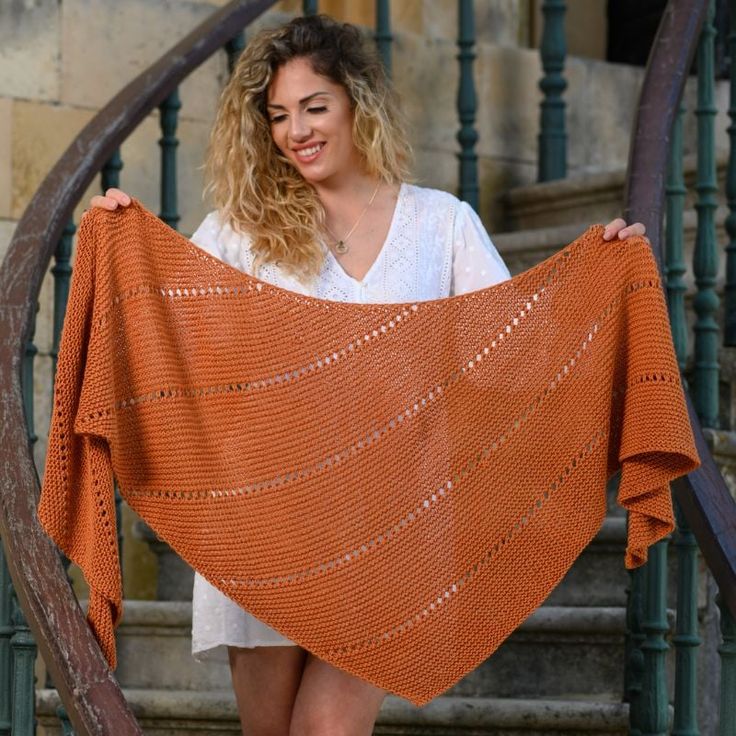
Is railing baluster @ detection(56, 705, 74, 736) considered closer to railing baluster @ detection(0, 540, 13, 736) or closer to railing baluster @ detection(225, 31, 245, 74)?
railing baluster @ detection(0, 540, 13, 736)

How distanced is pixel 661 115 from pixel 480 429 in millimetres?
1001

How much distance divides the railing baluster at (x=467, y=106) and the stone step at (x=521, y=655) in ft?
5.28

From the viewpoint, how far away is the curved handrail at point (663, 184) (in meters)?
3.02

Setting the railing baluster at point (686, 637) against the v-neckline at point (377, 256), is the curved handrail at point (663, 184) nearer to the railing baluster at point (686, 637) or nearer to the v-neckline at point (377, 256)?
the railing baluster at point (686, 637)

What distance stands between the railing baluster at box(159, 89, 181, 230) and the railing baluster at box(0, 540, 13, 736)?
109 cm

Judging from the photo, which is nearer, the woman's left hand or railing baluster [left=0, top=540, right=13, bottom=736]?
the woman's left hand

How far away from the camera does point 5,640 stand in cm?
302

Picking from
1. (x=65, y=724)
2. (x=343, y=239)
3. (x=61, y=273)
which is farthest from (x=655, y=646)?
(x=61, y=273)

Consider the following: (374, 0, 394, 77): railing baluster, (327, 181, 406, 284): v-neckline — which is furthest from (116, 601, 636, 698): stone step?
(374, 0, 394, 77): railing baluster

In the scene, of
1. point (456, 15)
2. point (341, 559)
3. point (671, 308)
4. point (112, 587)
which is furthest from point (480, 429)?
point (456, 15)

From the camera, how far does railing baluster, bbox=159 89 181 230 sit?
3846mm

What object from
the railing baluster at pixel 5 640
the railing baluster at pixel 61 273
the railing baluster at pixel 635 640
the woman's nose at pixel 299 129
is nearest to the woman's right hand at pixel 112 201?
the woman's nose at pixel 299 129

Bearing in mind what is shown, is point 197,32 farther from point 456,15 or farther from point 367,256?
point 456,15

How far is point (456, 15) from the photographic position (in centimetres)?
566
